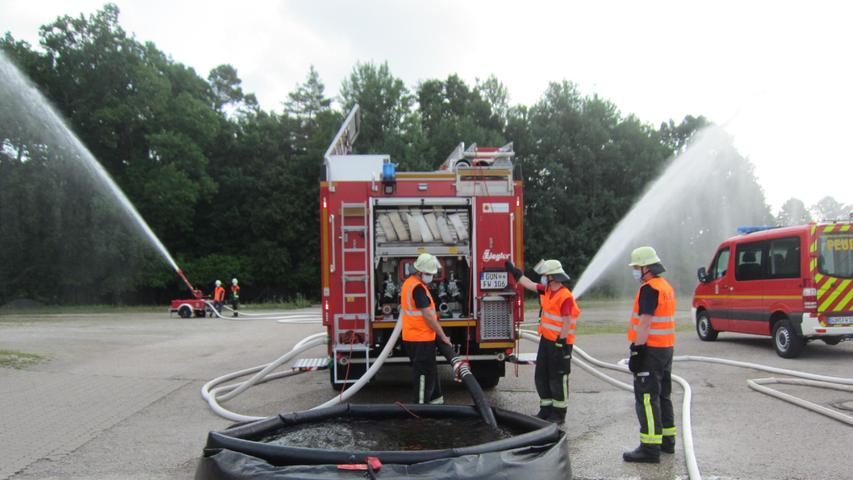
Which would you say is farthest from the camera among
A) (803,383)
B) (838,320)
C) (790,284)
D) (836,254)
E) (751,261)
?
(751,261)

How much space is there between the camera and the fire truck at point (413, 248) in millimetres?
6977

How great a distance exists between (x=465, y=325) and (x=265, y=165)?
121 ft

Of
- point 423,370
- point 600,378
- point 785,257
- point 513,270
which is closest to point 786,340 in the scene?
point 785,257

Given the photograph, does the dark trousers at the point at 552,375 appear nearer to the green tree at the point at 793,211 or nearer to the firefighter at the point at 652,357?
the firefighter at the point at 652,357

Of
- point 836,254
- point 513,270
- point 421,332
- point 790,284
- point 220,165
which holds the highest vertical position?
point 220,165

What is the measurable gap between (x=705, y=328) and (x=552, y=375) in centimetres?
783

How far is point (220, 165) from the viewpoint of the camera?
139 feet

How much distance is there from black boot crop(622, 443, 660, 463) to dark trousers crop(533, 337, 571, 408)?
1.15 m

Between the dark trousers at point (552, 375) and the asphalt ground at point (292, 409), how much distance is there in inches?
13.6

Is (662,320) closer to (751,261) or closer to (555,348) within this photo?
(555,348)

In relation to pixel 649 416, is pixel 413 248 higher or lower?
higher

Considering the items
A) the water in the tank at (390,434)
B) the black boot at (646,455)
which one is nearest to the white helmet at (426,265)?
the water in the tank at (390,434)

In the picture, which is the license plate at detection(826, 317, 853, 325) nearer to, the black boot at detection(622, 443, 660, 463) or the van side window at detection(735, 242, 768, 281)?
the van side window at detection(735, 242, 768, 281)

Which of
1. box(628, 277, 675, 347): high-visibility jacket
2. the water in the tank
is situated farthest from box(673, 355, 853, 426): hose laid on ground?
the water in the tank
